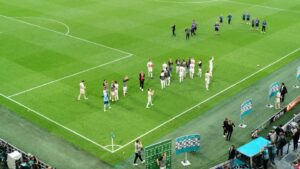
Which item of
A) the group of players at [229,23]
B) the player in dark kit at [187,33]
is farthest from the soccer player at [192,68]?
the group of players at [229,23]

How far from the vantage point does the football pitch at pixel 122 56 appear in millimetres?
34250

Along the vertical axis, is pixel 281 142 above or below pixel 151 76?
above

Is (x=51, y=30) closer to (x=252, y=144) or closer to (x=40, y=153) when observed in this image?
(x=40, y=153)

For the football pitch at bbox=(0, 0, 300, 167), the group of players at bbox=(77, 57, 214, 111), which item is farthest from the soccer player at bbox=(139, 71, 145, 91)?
the football pitch at bbox=(0, 0, 300, 167)

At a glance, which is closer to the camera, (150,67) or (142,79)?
(142,79)

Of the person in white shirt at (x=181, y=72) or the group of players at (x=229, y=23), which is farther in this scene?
the group of players at (x=229, y=23)

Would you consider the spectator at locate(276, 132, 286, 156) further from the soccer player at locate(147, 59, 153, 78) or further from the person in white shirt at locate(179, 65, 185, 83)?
the soccer player at locate(147, 59, 153, 78)

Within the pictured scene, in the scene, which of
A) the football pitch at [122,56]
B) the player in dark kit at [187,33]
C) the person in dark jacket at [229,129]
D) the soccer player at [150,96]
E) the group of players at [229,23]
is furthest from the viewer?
the group of players at [229,23]

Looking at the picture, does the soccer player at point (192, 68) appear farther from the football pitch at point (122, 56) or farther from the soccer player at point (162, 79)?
the soccer player at point (162, 79)

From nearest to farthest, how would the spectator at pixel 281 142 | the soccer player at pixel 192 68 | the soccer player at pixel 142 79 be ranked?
the spectator at pixel 281 142
the soccer player at pixel 142 79
the soccer player at pixel 192 68

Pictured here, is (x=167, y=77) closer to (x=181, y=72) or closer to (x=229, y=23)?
(x=181, y=72)

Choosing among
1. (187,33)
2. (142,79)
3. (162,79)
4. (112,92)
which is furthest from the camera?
(187,33)

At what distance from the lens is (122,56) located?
4719 centimetres

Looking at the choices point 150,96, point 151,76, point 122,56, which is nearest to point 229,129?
point 150,96
